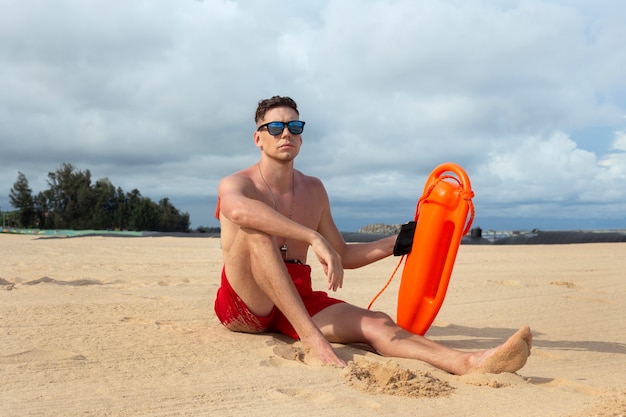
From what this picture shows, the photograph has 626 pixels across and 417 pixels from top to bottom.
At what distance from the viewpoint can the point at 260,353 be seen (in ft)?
9.82

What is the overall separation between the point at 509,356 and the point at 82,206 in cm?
3672

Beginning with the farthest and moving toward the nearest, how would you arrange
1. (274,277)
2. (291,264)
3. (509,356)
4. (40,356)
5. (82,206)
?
(82,206)
(291,264)
(274,277)
(40,356)
(509,356)

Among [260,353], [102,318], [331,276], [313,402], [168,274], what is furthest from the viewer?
[168,274]

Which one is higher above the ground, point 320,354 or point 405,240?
point 405,240

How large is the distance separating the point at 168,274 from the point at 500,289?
4.01m

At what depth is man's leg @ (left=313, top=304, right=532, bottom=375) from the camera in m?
2.64

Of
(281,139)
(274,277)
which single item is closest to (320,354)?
(274,277)

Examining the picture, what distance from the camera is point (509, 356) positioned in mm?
2627

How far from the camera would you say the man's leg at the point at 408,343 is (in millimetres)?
2637

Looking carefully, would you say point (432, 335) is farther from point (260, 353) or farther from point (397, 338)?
point (260, 353)

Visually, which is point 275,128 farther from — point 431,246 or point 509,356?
point 509,356

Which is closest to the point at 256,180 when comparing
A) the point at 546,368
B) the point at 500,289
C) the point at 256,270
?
the point at 256,270

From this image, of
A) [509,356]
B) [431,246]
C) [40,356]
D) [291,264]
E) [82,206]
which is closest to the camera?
[509,356]

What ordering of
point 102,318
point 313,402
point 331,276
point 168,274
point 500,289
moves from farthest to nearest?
point 168,274 < point 500,289 < point 102,318 < point 331,276 < point 313,402
